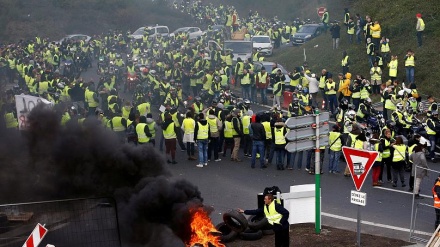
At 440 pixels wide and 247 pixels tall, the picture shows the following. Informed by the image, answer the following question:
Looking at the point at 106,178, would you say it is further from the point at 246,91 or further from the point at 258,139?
the point at 246,91

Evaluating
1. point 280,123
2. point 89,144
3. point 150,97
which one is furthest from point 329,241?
point 150,97

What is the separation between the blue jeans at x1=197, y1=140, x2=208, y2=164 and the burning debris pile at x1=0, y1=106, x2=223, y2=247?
4.97m

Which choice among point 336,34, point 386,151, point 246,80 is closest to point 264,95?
point 246,80

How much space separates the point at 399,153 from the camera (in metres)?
19.5

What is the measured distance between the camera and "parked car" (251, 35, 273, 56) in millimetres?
42969

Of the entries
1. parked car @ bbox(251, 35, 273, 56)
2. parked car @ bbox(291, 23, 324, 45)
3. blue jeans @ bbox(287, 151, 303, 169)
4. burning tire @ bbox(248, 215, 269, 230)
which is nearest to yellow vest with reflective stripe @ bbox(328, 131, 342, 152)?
blue jeans @ bbox(287, 151, 303, 169)

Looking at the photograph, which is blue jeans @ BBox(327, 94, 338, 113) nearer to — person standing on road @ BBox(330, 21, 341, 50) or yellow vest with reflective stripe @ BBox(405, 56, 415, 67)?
yellow vest with reflective stripe @ BBox(405, 56, 415, 67)

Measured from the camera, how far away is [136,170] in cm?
1491

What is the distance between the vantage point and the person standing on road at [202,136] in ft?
72.2

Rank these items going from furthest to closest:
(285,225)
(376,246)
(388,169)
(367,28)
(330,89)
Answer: (367,28), (330,89), (388,169), (376,246), (285,225)

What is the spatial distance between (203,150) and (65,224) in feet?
34.2

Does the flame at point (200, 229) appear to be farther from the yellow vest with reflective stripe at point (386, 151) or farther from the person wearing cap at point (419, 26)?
the person wearing cap at point (419, 26)

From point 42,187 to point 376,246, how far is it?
637cm

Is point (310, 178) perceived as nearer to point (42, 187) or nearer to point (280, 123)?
point (280, 123)
